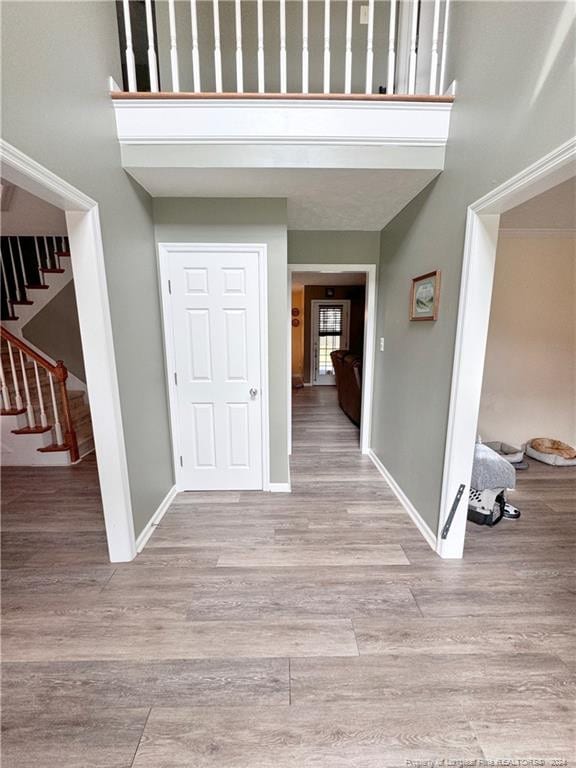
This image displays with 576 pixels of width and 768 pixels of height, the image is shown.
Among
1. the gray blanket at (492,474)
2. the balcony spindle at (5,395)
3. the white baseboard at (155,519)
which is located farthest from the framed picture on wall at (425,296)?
the balcony spindle at (5,395)

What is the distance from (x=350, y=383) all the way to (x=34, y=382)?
4.07 meters

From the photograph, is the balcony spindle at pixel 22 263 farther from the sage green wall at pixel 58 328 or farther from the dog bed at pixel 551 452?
the dog bed at pixel 551 452

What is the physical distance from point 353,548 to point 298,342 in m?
5.80

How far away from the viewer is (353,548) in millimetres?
1997

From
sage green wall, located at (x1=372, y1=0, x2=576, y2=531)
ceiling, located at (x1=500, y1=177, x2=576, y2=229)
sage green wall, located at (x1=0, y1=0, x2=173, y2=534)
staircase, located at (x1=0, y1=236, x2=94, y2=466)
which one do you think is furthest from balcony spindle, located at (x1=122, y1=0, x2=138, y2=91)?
ceiling, located at (x1=500, y1=177, x2=576, y2=229)

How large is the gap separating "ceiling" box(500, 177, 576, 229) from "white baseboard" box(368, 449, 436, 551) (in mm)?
2249

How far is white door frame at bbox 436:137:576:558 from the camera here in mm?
1410

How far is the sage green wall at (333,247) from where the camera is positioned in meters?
3.06

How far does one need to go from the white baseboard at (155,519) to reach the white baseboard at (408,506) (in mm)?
1919

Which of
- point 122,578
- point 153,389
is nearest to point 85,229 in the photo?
point 153,389

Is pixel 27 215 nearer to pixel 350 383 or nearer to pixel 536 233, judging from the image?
pixel 350 383

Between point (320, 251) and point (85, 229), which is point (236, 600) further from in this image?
point (320, 251)

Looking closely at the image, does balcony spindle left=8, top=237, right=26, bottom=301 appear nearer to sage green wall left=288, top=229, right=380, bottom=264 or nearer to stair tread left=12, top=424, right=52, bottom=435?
stair tread left=12, top=424, right=52, bottom=435

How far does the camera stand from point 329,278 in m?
6.20
